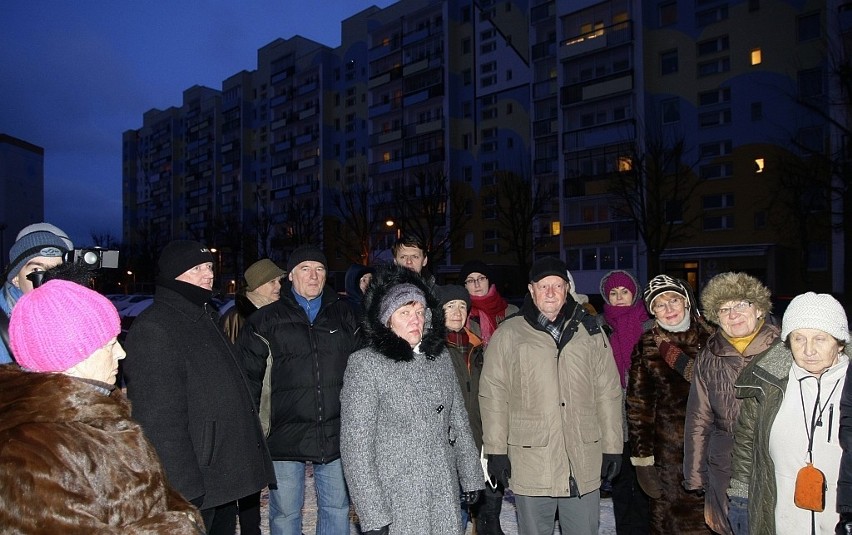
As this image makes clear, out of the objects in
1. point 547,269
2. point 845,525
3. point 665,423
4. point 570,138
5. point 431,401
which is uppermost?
point 570,138

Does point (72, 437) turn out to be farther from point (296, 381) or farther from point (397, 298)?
point (296, 381)

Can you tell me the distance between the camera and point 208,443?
3115mm

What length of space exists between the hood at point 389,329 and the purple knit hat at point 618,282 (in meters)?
2.38

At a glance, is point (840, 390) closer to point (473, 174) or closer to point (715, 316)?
point (715, 316)

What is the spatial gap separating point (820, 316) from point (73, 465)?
3.42 meters

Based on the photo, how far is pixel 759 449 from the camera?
3150mm

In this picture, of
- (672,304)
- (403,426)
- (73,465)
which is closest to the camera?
(73,465)

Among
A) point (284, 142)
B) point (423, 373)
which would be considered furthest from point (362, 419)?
point (284, 142)

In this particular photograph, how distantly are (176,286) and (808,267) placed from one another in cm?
3354

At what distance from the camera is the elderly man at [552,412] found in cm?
369

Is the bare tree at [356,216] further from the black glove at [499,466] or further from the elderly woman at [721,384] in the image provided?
the elderly woman at [721,384]

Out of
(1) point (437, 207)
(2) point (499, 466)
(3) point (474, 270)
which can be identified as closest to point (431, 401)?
(2) point (499, 466)

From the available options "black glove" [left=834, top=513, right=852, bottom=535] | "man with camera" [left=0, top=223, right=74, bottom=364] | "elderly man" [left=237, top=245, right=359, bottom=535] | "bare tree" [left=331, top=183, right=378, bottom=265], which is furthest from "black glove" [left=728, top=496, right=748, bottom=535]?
"bare tree" [left=331, top=183, right=378, bottom=265]

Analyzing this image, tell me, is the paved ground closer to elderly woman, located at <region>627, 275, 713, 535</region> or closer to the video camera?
elderly woman, located at <region>627, 275, 713, 535</region>
